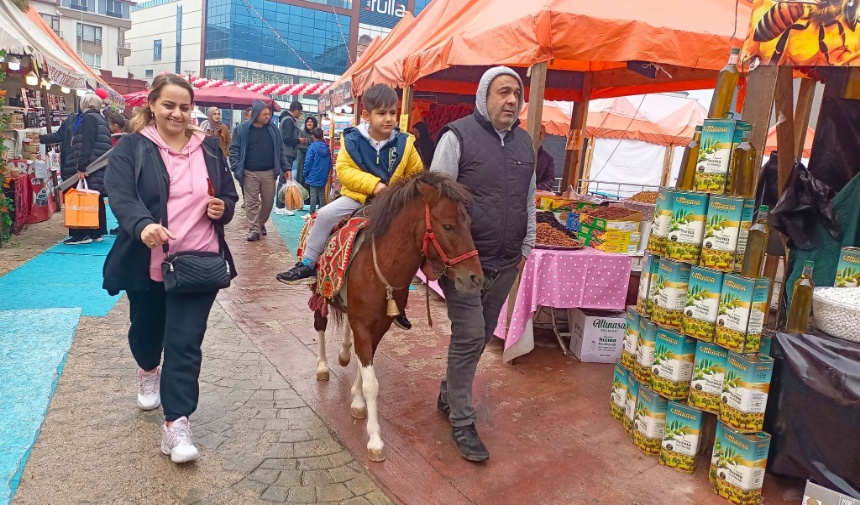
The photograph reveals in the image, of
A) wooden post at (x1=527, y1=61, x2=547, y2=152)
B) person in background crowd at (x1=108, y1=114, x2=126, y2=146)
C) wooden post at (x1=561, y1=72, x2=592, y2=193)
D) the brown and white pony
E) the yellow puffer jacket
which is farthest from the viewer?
person in background crowd at (x1=108, y1=114, x2=126, y2=146)

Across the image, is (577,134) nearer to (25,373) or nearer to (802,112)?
(802,112)

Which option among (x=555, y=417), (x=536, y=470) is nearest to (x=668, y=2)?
(x=555, y=417)

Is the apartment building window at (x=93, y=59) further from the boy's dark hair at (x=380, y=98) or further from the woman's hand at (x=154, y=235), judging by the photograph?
the woman's hand at (x=154, y=235)

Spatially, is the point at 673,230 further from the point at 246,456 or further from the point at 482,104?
the point at 246,456

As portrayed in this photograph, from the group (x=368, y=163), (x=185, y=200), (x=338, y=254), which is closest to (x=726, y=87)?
(x=368, y=163)

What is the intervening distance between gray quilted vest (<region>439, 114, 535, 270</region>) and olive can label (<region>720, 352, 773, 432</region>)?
1.46 meters

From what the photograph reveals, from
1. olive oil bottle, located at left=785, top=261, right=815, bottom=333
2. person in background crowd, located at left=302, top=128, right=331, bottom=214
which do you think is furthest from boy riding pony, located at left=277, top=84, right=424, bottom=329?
person in background crowd, located at left=302, top=128, right=331, bottom=214

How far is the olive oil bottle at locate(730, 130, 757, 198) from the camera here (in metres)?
3.29

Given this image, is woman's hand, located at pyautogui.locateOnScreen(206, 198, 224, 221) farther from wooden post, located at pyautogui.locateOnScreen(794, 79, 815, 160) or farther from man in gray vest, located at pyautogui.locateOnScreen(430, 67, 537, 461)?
wooden post, located at pyautogui.locateOnScreen(794, 79, 815, 160)

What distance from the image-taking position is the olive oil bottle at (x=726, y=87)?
3.41 m

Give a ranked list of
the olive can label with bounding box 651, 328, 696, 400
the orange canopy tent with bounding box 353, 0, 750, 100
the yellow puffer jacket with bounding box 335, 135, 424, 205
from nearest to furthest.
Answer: the olive can label with bounding box 651, 328, 696, 400
the yellow puffer jacket with bounding box 335, 135, 424, 205
the orange canopy tent with bounding box 353, 0, 750, 100

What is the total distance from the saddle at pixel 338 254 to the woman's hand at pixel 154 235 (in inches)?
42.8

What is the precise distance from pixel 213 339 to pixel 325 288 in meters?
2.05

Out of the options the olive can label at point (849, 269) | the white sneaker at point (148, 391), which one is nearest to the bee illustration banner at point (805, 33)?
the olive can label at point (849, 269)
